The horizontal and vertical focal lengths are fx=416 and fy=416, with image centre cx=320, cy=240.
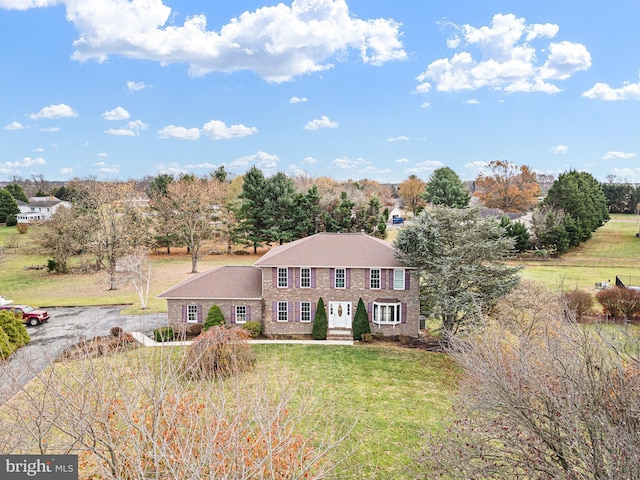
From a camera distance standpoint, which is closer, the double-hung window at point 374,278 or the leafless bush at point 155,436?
the leafless bush at point 155,436

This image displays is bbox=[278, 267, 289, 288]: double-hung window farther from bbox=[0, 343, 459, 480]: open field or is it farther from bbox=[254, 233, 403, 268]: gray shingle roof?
bbox=[0, 343, 459, 480]: open field

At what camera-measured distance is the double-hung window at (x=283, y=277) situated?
26.5m

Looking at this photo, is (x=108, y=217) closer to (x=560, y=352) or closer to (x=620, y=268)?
(x=560, y=352)

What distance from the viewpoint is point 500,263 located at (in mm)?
A: 24859

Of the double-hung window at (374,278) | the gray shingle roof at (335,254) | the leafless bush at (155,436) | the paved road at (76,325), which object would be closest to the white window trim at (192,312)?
the paved road at (76,325)

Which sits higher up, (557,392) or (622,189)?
(622,189)

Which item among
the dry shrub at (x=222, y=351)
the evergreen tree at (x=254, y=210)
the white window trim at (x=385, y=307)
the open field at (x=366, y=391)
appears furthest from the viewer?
the evergreen tree at (x=254, y=210)

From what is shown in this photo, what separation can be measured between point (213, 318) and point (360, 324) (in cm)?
919

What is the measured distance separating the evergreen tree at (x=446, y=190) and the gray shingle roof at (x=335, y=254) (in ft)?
158

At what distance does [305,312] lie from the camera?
26.7 meters

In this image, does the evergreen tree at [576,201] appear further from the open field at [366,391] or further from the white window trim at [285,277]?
the white window trim at [285,277]

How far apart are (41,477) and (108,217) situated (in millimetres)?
40379

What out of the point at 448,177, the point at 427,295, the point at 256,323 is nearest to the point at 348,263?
the point at 427,295

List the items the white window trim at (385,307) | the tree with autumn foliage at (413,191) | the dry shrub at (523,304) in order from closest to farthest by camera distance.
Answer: the dry shrub at (523,304), the white window trim at (385,307), the tree with autumn foliage at (413,191)
